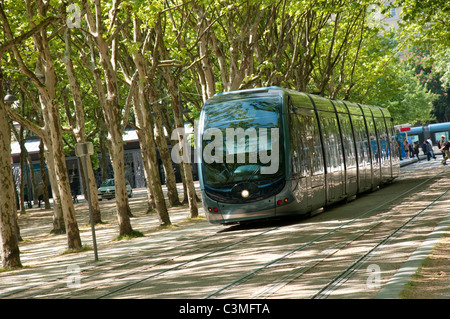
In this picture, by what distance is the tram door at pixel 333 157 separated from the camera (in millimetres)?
18891

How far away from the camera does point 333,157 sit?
63.9 feet

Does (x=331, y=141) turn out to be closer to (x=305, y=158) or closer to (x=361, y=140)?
(x=305, y=158)

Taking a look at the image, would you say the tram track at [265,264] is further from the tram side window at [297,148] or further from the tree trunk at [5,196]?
the tree trunk at [5,196]

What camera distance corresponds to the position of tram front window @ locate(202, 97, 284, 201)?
15961 millimetres

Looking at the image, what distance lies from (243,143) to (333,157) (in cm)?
432

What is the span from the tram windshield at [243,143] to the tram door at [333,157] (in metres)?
3.05

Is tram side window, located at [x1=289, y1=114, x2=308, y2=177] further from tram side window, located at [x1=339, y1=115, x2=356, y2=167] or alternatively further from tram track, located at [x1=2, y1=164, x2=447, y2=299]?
tram side window, located at [x1=339, y1=115, x2=356, y2=167]

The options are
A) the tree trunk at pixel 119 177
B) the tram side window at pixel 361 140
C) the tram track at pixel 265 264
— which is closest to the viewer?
the tram track at pixel 265 264

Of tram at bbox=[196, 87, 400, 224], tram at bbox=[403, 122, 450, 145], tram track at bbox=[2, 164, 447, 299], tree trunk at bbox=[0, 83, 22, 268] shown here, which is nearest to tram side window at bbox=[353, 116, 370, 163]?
tram at bbox=[196, 87, 400, 224]

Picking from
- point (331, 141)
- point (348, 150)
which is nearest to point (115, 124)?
point (331, 141)

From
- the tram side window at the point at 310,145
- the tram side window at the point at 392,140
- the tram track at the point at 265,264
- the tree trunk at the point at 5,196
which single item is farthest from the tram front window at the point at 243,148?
the tram side window at the point at 392,140

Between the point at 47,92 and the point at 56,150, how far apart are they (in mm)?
1338

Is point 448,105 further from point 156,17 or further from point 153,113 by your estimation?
point 156,17

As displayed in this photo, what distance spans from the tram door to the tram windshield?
3.05 meters
